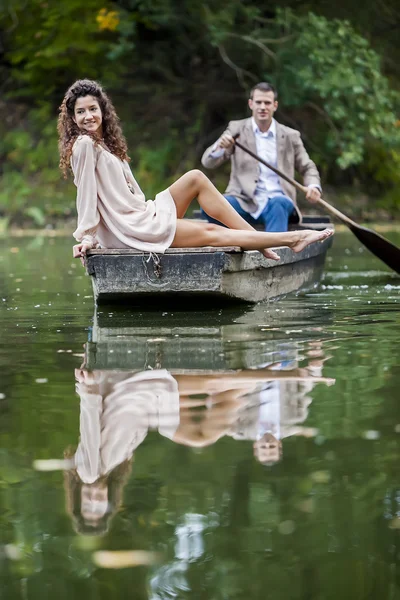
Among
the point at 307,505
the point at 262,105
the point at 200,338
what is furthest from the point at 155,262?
the point at 307,505

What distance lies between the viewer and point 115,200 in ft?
23.4

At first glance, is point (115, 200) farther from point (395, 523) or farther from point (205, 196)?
point (395, 523)

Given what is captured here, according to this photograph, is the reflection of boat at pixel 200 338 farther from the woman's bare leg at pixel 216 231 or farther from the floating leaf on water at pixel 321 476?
the floating leaf on water at pixel 321 476

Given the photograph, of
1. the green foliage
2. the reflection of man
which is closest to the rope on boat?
the reflection of man

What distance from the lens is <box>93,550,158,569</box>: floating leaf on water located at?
8.31ft

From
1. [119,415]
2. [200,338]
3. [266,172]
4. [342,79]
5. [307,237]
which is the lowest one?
[200,338]

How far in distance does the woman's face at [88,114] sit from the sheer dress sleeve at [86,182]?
10 cm

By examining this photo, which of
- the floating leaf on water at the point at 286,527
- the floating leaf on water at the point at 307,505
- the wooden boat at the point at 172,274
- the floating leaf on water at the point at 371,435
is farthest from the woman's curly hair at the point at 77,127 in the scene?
the floating leaf on water at the point at 286,527

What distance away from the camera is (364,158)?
20.4m

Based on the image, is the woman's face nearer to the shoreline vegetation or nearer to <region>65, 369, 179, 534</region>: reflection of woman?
<region>65, 369, 179, 534</region>: reflection of woman

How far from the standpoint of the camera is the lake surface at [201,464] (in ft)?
8.21

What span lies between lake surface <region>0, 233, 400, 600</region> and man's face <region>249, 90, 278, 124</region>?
3302 millimetres

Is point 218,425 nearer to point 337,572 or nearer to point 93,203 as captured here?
point 337,572

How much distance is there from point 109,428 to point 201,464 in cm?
57
